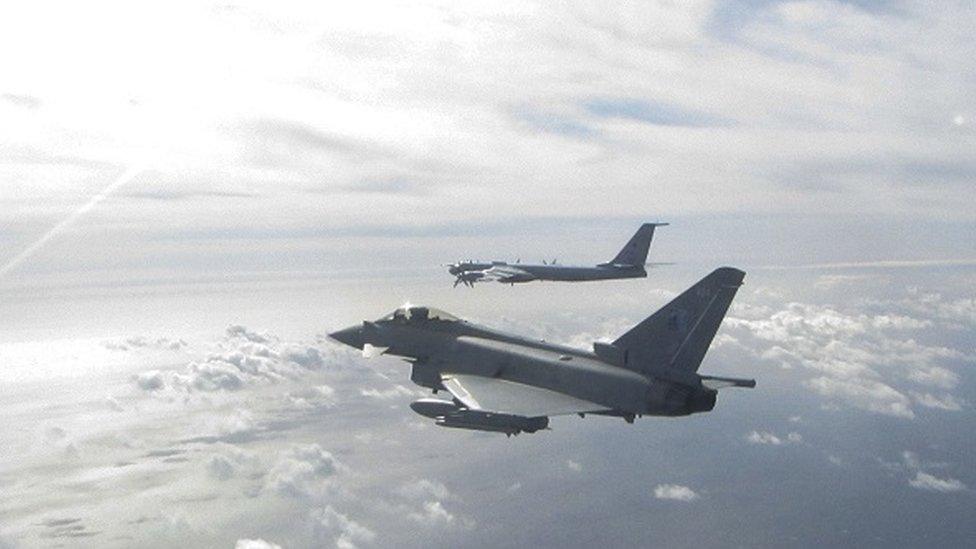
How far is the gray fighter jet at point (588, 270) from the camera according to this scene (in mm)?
86875

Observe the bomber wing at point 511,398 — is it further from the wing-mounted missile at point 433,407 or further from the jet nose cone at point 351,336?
the jet nose cone at point 351,336

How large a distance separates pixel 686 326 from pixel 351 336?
20.9m

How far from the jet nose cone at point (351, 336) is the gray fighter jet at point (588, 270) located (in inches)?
1814

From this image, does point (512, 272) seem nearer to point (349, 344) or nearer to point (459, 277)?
point (459, 277)

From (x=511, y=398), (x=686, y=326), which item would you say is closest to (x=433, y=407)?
(x=511, y=398)

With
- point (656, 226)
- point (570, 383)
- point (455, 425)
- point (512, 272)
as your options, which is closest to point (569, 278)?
point (512, 272)

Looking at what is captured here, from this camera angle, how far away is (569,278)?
87875 mm

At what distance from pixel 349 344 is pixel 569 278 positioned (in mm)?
52299

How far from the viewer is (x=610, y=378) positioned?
96.7 ft

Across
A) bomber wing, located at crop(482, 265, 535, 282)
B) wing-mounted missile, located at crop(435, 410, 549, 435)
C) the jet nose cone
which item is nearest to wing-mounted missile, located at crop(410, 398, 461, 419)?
wing-mounted missile, located at crop(435, 410, 549, 435)

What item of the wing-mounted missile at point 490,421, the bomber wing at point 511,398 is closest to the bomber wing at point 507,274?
the bomber wing at point 511,398

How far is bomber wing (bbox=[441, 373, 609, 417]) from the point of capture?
27288 mm

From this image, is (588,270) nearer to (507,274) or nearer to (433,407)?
(507,274)

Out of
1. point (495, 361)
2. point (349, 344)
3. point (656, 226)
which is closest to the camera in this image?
point (495, 361)
